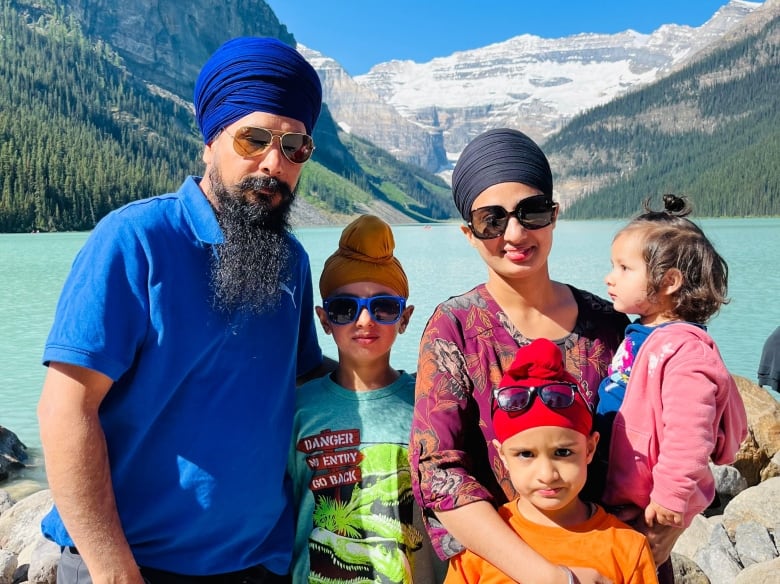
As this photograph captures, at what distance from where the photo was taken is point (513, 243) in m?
2.21

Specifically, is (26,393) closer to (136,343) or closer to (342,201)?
(136,343)

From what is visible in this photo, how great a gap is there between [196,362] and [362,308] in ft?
2.45

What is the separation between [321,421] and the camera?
2.48 metres

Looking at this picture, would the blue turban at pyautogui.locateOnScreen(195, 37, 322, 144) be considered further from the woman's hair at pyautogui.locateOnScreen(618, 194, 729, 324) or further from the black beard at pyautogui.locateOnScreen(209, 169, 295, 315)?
the woman's hair at pyautogui.locateOnScreen(618, 194, 729, 324)

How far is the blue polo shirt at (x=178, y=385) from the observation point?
6.28 feet

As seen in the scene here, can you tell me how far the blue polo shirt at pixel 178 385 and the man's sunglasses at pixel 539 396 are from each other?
77cm

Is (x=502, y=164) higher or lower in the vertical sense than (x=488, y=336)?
higher

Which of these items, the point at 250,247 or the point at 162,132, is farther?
the point at 162,132

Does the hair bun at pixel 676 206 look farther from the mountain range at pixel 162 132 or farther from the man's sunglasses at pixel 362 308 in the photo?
the mountain range at pixel 162 132

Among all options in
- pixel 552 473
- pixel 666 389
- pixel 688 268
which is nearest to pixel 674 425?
pixel 666 389

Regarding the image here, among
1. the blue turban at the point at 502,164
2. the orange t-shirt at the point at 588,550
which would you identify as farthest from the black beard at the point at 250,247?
the orange t-shirt at the point at 588,550

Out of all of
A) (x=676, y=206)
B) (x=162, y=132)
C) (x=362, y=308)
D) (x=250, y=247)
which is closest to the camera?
(x=250, y=247)

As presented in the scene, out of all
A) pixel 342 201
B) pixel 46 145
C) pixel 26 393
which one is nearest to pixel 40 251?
pixel 26 393

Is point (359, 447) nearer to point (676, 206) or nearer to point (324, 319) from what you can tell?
point (324, 319)
